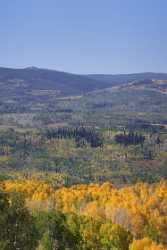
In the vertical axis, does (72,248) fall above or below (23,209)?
below

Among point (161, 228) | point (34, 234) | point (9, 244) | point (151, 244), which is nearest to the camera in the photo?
point (9, 244)

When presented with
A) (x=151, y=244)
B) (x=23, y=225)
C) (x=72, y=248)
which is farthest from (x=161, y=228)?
(x=23, y=225)

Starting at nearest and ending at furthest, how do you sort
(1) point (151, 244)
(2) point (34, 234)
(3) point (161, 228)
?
(2) point (34, 234) < (1) point (151, 244) < (3) point (161, 228)

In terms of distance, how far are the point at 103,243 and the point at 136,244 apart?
24.4ft

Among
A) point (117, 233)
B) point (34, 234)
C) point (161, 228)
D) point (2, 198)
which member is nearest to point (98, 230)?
point (117, 233)

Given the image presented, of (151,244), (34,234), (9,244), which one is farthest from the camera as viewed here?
(151,244)

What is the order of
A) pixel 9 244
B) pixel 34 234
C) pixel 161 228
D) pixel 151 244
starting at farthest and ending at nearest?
pixel 161 228 → pixel 151 244 → pixel 34 234 → pixel 9 244

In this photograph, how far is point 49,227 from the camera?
122 metres

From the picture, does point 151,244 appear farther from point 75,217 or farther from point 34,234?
point 34,234

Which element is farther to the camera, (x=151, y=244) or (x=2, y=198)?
(x=151, y=244)

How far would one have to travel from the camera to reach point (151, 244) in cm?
12781

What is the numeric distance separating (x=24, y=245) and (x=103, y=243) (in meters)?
19.5

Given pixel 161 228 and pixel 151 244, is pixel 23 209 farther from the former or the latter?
pixel 161 228

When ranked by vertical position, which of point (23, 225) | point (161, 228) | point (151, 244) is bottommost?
point (161, 228)
